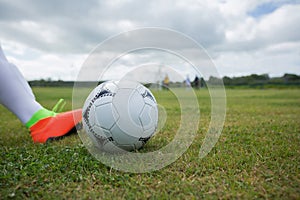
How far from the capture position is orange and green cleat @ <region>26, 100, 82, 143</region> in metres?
2.59

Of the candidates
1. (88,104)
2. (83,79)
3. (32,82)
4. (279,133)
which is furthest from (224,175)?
(32,82)

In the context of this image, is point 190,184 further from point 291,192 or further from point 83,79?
point 83,79

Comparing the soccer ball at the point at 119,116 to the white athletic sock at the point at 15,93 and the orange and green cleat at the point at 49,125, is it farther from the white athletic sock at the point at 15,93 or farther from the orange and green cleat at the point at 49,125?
the white athletic sock at the point at 15,93

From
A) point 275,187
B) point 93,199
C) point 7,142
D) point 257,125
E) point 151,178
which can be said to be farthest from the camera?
point 257,125

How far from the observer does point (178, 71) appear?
8.23 ft

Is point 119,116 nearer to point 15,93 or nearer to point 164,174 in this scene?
point 164,174

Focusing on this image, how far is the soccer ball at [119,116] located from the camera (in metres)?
2.06

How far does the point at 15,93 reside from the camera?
248cm

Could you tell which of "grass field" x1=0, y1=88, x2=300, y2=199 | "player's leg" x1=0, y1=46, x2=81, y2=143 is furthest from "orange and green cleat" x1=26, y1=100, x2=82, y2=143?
"grass field" x1=0, y1=88, x2=300, y2=199

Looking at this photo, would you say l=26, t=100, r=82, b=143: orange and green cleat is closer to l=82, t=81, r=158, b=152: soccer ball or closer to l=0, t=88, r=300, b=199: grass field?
l=0, t=88, r=300, b=199: grass field

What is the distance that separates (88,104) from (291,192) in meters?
1.48

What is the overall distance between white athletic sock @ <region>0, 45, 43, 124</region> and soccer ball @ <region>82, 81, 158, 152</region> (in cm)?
70

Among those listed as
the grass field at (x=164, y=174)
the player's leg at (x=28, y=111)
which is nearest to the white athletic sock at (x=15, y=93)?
the player's leg at (x=28, y=111)

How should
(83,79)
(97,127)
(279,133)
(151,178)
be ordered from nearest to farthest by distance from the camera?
(151,178), (97,127), (83,79), (279,133)
